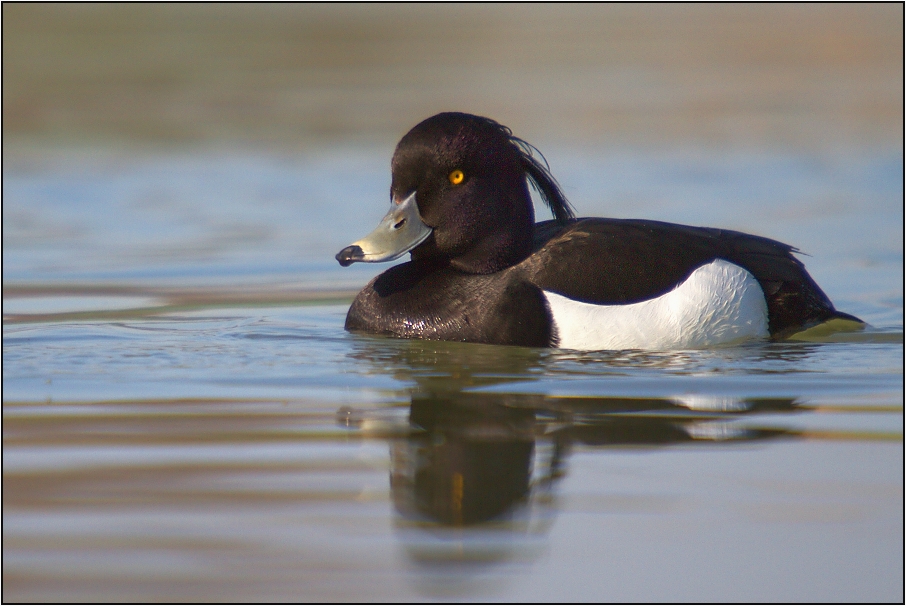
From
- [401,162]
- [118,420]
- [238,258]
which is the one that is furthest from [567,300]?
[238,258]

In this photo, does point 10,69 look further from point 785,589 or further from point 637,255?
point 785,589

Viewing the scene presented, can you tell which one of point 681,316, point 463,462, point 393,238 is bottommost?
point 463,462

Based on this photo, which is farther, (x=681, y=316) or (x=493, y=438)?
(x=681, y=316)

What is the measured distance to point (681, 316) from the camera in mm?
5605

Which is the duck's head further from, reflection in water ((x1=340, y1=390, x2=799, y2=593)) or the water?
reflection in water ((x1=340, y1=390, x2=799, y2=593))

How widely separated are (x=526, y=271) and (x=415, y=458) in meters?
1.91

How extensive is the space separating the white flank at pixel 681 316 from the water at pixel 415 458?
0.46ft

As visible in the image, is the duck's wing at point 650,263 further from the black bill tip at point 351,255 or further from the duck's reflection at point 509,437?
the duck's reflection at point 509,437

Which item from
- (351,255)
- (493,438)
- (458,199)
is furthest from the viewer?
(458,199)

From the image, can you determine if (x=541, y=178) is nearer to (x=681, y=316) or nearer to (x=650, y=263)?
(x=650, y=263)

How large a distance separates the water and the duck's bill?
1.28 ft

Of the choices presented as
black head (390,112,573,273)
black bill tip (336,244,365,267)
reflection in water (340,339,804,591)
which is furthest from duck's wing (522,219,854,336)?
black bill tip (336,244,365,267)

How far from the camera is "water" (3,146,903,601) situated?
3.02 meters

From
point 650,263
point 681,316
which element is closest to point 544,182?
point 650,263
